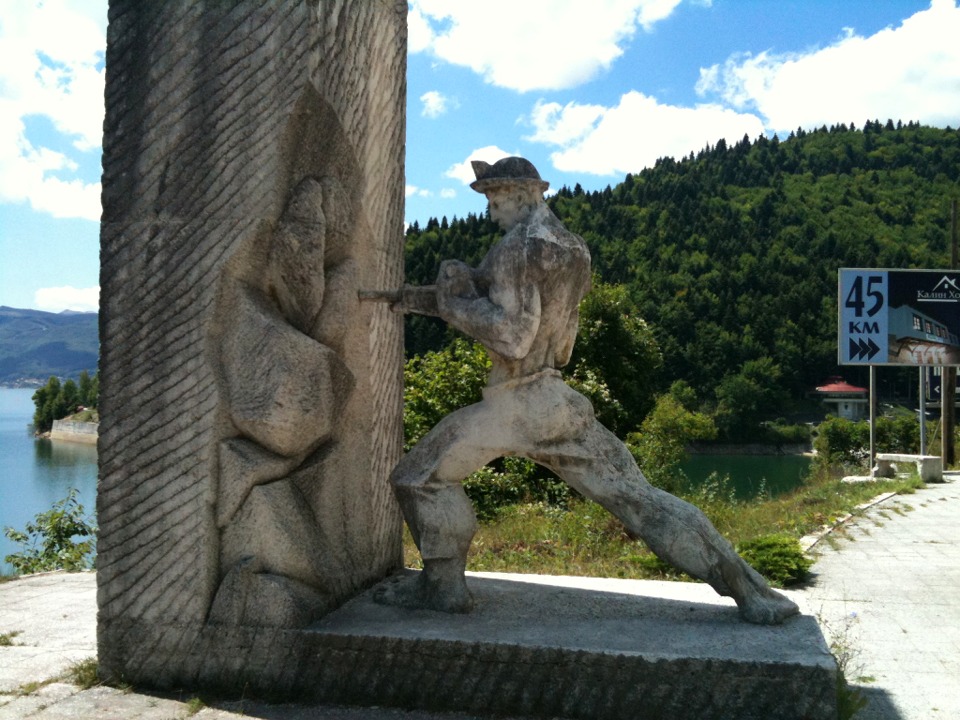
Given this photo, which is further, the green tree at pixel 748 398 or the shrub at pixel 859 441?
the green tree at pixel 748 398

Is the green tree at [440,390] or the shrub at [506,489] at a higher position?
the green tree at [440,390]

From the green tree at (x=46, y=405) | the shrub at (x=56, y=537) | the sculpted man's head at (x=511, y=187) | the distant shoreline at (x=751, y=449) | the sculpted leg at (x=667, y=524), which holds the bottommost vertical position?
the distant shoreline at (x=751, y=449)

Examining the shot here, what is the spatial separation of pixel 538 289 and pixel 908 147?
74.1 meters

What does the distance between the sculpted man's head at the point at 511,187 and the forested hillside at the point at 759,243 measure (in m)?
37.8

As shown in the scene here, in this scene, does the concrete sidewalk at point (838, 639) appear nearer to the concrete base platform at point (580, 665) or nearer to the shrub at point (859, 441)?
the concrete base platform at point (580, 665)

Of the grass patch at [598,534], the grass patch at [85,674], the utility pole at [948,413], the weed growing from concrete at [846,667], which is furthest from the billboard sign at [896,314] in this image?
the grass patch at [85,674]

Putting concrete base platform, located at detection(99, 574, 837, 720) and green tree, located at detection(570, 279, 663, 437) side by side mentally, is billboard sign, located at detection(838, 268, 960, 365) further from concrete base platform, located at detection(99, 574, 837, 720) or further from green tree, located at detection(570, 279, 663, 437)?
concrete base platform, located at detection(99, 574, 837, 720)

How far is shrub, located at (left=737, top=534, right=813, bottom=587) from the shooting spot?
6934mm

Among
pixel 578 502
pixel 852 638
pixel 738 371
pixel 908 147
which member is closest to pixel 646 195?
pixel 738 371

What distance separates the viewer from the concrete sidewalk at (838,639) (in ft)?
12.4

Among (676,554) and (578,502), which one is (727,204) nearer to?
(578,502)

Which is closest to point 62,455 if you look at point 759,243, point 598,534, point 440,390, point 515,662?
point 440,390

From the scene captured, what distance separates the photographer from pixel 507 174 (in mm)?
4215

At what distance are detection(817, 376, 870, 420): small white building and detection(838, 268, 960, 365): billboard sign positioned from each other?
112 ft
